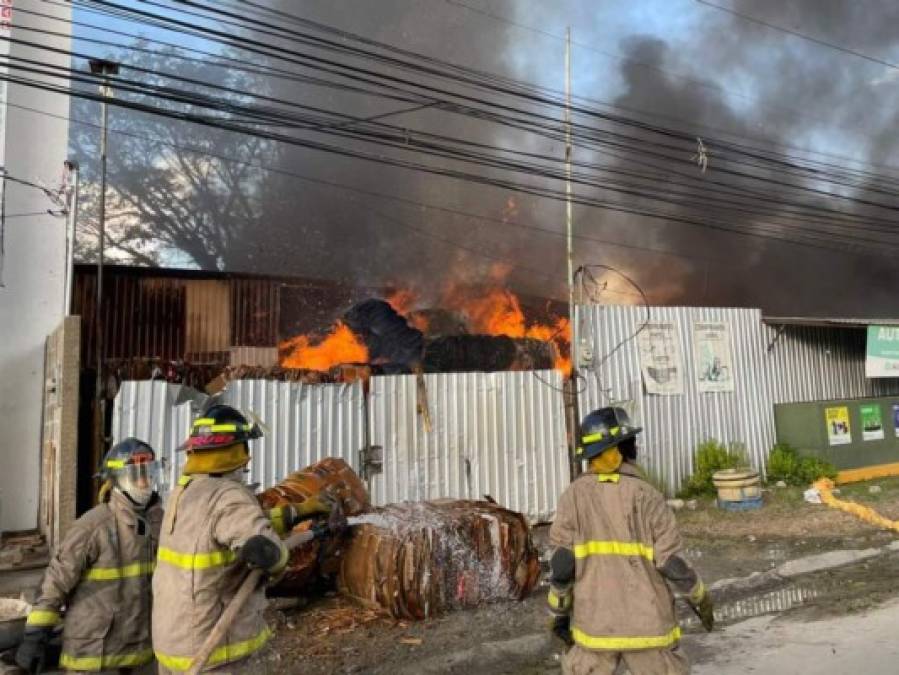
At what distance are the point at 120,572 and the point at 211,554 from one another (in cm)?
85

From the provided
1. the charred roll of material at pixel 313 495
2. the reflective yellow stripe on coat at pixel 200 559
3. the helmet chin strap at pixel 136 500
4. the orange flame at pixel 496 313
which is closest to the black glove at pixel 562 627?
the reflective yellow stripe on coat at pixel 200 559

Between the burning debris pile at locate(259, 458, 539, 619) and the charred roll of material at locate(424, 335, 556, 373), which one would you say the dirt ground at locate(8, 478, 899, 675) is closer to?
the burning debris pile at locate(259, 458, 539, 619)

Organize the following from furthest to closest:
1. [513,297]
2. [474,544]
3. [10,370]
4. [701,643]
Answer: [513,297] < [10,370] < [474,544] < [701,643]

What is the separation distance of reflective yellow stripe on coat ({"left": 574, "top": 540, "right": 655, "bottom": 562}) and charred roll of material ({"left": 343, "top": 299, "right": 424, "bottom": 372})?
19.7 ft

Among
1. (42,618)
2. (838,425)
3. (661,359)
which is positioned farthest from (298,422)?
(838,425)

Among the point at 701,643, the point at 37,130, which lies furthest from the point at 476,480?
the point at 37,130

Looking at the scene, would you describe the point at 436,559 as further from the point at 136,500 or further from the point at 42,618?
the point at 42,618

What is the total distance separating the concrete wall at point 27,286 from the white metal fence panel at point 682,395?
7.23m

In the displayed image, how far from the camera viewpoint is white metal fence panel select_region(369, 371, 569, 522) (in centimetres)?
788

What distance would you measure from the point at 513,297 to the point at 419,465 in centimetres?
1101

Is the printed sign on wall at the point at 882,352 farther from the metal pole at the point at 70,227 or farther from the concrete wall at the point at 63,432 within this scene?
the metal pole at the point at 70,227

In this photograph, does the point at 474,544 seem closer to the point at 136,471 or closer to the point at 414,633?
the point at 414,633

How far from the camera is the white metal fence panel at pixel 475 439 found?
25.9ft

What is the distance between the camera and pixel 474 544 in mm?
5500
